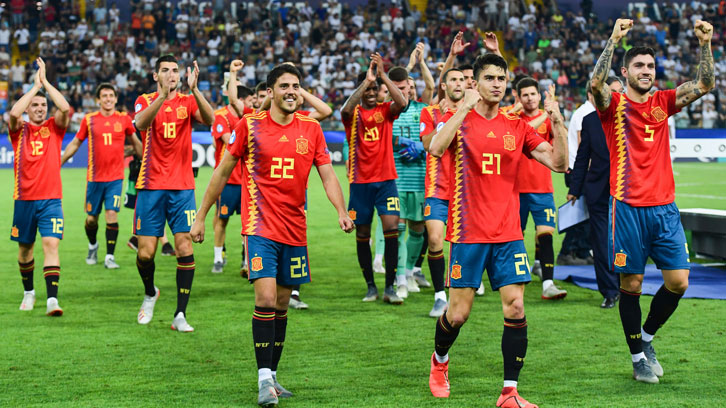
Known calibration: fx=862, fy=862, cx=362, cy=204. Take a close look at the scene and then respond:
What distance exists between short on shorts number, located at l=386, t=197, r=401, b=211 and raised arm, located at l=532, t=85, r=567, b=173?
353 centimetres

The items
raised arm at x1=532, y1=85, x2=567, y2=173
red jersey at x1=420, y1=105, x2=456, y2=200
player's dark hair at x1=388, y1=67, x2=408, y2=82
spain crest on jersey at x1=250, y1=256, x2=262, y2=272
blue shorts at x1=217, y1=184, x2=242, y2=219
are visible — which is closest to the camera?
raised arm at x1=532, y1=85, x2=567, y2=173

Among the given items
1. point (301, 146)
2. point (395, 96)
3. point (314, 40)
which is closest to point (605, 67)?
point (301, 146)

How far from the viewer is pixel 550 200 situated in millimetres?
9828

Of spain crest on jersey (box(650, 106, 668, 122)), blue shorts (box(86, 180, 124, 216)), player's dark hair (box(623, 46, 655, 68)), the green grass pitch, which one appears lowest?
the green grass pitch

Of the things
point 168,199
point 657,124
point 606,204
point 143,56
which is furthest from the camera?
point 143,56

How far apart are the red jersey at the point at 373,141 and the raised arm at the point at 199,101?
161 cm

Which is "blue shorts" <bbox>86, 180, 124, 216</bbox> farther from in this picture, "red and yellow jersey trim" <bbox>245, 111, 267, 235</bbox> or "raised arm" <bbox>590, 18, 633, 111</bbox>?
"raised arm" <bbox>590, 18, 633, 111</bbox>

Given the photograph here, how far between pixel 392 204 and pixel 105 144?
4.64 m

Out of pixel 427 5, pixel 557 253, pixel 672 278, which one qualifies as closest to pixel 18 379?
pixel 672 278

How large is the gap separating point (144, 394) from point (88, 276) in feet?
18.9

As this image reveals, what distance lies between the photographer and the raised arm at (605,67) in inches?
233

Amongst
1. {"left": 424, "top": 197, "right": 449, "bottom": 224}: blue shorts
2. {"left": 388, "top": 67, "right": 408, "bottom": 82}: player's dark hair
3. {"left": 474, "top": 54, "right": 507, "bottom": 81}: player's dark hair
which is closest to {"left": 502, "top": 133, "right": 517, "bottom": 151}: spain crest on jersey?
{"left": 474, "top": 54, "right": 507, "bottom": 81}: player's dark hair

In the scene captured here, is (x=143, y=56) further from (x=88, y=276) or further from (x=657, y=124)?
(x=657, y=124)

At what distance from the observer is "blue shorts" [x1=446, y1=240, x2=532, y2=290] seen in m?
5.68
